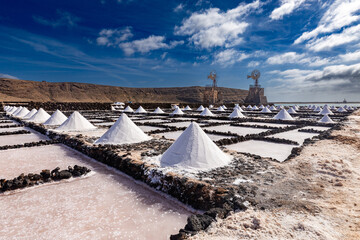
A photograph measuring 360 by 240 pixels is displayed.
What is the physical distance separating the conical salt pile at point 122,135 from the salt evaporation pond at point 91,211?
1.85m

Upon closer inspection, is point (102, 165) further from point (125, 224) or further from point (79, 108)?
point (79, 108)

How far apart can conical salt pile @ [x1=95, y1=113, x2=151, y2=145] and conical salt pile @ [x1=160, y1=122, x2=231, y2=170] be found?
2.33m

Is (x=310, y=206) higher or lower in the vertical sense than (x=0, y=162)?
higher

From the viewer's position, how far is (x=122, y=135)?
6.19 metres

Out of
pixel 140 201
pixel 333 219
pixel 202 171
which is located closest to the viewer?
pixel 333 219

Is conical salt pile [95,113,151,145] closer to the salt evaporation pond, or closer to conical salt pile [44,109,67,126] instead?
the salt evaporation pond

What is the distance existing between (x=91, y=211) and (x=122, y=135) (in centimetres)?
348

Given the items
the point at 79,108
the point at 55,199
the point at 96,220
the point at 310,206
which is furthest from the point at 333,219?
the point at 79,108

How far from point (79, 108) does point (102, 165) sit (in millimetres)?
26241

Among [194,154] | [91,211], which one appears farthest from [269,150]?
[91,211]

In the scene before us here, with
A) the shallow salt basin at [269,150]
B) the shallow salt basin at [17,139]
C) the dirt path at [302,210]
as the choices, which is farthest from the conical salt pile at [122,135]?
the dirt path at [302,210]

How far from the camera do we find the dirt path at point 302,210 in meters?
1.99

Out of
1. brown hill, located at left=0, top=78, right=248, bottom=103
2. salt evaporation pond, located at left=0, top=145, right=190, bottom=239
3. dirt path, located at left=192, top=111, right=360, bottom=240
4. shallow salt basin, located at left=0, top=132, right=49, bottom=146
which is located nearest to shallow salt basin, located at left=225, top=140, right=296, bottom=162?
dirt path, located at left=192, top=111, right=360, bottom=240

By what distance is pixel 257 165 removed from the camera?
3.97m
